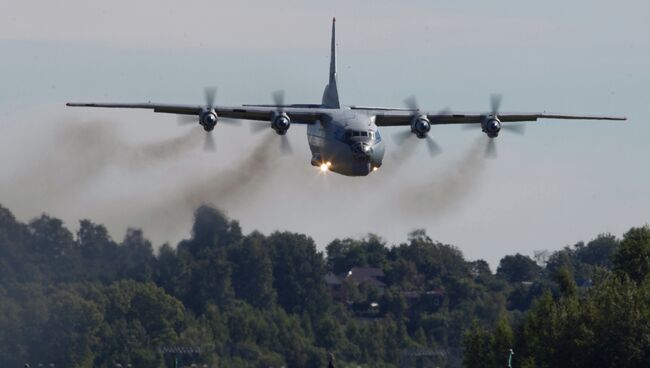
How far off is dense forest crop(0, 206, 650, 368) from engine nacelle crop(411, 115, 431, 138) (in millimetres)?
17445

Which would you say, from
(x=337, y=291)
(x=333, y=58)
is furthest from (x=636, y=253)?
(x=337, y=291)

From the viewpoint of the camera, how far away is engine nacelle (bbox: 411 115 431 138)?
11577 cm

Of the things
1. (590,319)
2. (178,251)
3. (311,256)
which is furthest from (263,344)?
(590,319)

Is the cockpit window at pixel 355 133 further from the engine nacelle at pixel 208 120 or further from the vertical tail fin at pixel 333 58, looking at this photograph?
the vertical tail fin at pixel 333 58

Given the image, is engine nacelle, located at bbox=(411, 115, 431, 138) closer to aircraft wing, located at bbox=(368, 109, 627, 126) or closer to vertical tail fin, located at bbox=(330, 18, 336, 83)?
aircraft wing, located at bbox=(368, 109, 627, 126)

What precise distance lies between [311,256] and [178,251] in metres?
24.8

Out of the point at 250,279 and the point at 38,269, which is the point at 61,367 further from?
the point at 250,279

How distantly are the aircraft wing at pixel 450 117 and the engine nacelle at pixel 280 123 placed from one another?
6034mm

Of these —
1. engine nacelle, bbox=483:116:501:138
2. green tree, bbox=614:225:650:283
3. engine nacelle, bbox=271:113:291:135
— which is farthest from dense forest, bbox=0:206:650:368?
engine nacelle, bbox=271:113:291:135

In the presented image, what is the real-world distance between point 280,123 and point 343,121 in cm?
391

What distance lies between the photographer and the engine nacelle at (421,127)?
116 m

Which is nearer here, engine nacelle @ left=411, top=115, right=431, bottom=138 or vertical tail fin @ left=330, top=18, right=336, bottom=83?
engine nacelle @ left=411, top=115, right=431, bottom=138

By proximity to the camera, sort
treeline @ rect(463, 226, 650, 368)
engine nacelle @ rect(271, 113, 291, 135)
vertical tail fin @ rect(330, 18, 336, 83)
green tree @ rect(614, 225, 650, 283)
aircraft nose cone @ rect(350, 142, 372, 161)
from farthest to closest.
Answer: green tree @ rect(614, 225, 650, 283)
vertical tail fin @ rect(330, 18, 336, 83)
treeline @ rect(463, 226, 650, 368)
engine nacelle @ rect(271, 113, 291, 135)
aircraft nose cone @ rect(350, 142, 372, 161)

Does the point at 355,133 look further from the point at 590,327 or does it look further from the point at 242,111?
the point at 590,327
